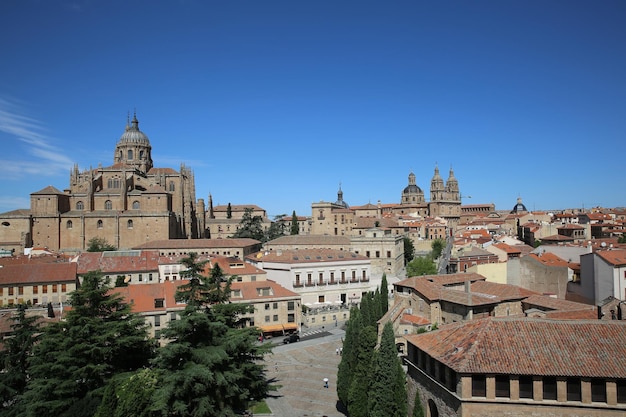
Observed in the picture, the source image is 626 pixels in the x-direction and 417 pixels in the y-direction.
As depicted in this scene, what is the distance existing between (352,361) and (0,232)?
6003cm

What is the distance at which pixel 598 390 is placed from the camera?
14641 millimetres

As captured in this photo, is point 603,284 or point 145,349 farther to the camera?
point 603,284

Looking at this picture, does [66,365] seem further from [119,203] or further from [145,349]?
[119,203]

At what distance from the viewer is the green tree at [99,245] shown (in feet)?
205

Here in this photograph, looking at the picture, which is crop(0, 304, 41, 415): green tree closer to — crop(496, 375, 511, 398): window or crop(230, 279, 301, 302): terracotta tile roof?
crop(230, 279, 301, 302): terracotta tile roof

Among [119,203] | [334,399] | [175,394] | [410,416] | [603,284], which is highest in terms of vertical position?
[119,203]

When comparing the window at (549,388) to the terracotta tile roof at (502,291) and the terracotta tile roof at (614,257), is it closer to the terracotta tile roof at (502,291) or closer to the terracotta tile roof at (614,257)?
the terracotta tile roof at (502,291)

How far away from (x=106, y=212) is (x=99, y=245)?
535 cm

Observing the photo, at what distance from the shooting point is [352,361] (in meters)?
23.5

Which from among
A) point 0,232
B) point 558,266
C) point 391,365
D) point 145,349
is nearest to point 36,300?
point 145,349

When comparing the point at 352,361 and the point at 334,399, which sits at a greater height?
the point at 352,361

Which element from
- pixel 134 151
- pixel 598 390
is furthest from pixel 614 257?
pixel 134 151

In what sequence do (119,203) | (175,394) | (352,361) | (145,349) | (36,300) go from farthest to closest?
(119,203)
(36,300)
(352,361)
(145,349)
(175,394)

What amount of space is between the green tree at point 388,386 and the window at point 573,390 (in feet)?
19.4
